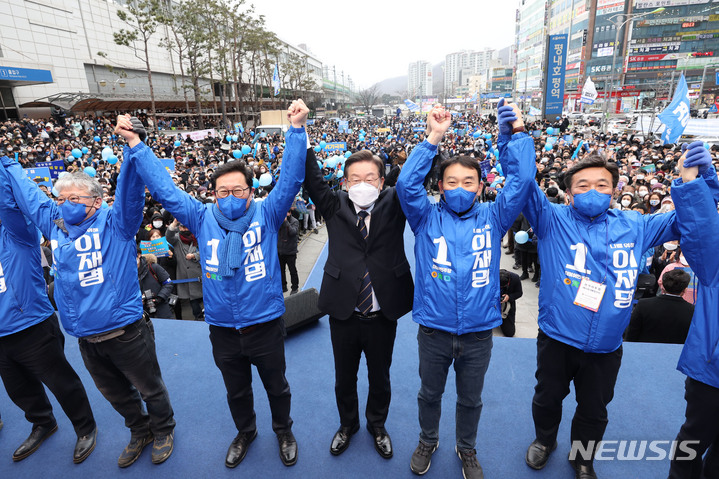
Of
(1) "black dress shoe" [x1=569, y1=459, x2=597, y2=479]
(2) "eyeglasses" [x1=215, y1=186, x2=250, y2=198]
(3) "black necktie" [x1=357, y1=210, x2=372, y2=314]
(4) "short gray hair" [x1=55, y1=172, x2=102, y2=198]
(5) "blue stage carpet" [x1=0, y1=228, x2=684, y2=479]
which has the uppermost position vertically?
(4) "short gray hair" [x1=55, y1=172, x2=102, y2=198]

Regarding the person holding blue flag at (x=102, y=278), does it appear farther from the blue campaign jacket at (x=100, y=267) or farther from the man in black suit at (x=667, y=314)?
the man in black suit at (x=667, y=314)

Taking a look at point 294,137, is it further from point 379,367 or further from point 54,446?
point 54,446

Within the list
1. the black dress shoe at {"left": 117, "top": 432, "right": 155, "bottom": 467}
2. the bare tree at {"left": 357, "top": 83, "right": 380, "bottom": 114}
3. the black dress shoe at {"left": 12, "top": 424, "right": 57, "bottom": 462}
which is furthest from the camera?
the bare tree at {"left": 357, "top": 83, "right": 380, "bottom": 114}

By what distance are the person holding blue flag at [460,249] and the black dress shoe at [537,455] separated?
532 mm

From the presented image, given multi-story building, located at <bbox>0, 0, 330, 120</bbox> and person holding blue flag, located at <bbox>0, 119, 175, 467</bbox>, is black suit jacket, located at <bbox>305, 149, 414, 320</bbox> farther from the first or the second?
multi-story building, located at <bbox>0, 0, 330, 120</bbox>

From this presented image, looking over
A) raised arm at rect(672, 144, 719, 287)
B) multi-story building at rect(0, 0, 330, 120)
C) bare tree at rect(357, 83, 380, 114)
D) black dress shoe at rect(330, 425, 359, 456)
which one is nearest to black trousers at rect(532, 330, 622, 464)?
raised arm at rect(672, 144, 719, 287)

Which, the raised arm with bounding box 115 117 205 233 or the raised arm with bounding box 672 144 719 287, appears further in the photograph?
the raised arm with bounding box 115 117 205 233

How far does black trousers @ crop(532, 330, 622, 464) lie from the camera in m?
2.19

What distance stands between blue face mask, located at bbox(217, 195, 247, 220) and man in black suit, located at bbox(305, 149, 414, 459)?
1.46ft

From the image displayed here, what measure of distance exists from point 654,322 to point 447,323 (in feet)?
9.01

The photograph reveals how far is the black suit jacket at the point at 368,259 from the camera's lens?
2348 mm

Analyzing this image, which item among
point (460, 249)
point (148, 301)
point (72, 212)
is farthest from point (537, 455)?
point (148, 301)

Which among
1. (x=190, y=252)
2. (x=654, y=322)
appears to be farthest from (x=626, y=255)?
(x=190, y=252)

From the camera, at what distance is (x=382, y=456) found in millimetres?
2576
